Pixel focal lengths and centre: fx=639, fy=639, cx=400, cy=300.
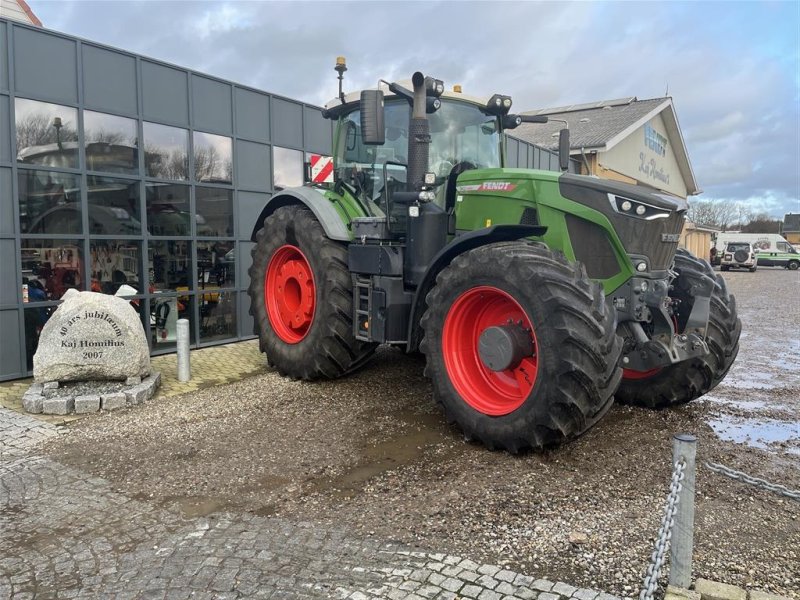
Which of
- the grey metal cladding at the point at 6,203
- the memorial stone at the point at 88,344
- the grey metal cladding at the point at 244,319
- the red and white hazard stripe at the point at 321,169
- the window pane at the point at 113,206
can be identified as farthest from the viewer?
the red and white hazard stripe at the point at 321,169

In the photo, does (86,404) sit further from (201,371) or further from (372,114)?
(372,114)

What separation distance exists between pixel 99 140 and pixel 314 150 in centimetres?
368

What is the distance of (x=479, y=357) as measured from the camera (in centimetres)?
479

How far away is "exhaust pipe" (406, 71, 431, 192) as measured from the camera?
516 cm

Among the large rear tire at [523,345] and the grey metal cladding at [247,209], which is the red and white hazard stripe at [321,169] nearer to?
the grey metal cladding at [247,209]

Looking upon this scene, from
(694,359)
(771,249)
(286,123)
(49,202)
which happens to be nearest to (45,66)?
(49,202)

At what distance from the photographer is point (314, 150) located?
34.2ft

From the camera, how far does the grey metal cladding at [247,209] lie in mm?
9367

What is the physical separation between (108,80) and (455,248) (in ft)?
16.8

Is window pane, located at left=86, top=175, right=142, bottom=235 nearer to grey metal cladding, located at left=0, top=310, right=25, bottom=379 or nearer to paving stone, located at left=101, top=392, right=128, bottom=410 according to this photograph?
grey metal cladding, located at left=0, top=310, right=25, bottom=379

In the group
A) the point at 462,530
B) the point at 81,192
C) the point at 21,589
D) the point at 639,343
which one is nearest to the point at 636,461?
the point at 639,343

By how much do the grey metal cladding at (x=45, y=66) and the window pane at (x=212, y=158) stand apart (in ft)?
5.85

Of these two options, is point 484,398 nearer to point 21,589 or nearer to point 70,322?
point 21,589

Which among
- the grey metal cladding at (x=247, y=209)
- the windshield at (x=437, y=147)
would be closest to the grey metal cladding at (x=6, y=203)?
the grey metal cladding at (x=247, y=209)
